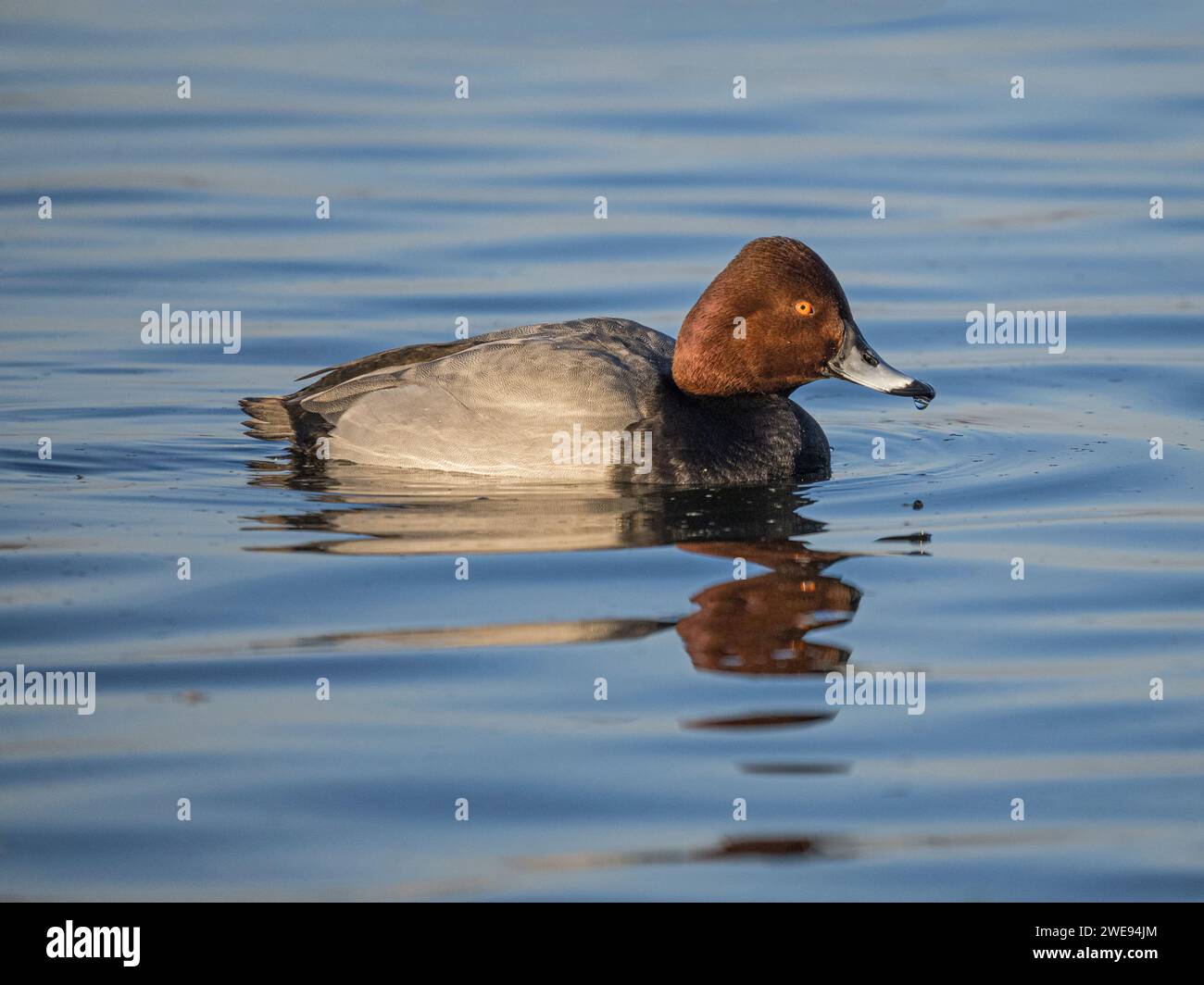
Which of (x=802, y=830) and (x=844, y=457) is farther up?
(x=844, y=457)

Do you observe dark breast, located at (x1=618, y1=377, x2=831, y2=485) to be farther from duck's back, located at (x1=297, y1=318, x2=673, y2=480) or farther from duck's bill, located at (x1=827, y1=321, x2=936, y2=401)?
duck's bill, located at (x1=827, y1=321, x2=936, y2=401)

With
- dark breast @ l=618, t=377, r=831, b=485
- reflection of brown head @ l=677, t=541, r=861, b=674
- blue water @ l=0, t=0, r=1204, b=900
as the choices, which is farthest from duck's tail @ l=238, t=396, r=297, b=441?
reflection of brown head @ l=677, t=541, r=861, b=674

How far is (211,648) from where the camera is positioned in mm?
6945

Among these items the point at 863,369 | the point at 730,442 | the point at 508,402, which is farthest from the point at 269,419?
the point at 863,369

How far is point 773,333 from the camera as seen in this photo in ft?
30.5

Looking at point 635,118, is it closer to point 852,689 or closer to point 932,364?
point 932,364

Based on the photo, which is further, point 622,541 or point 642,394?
point 642,394

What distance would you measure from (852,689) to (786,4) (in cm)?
1648

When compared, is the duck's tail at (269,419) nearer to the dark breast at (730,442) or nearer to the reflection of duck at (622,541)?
the reflection of duck at (622,541)

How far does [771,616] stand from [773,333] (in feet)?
7.98

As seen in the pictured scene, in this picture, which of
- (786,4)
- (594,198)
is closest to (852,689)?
(594,198)

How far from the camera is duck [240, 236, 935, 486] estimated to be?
9031 mm

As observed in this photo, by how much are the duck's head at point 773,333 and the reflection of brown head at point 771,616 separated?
4.91 ft

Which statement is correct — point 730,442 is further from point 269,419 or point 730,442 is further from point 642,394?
point 269,419
